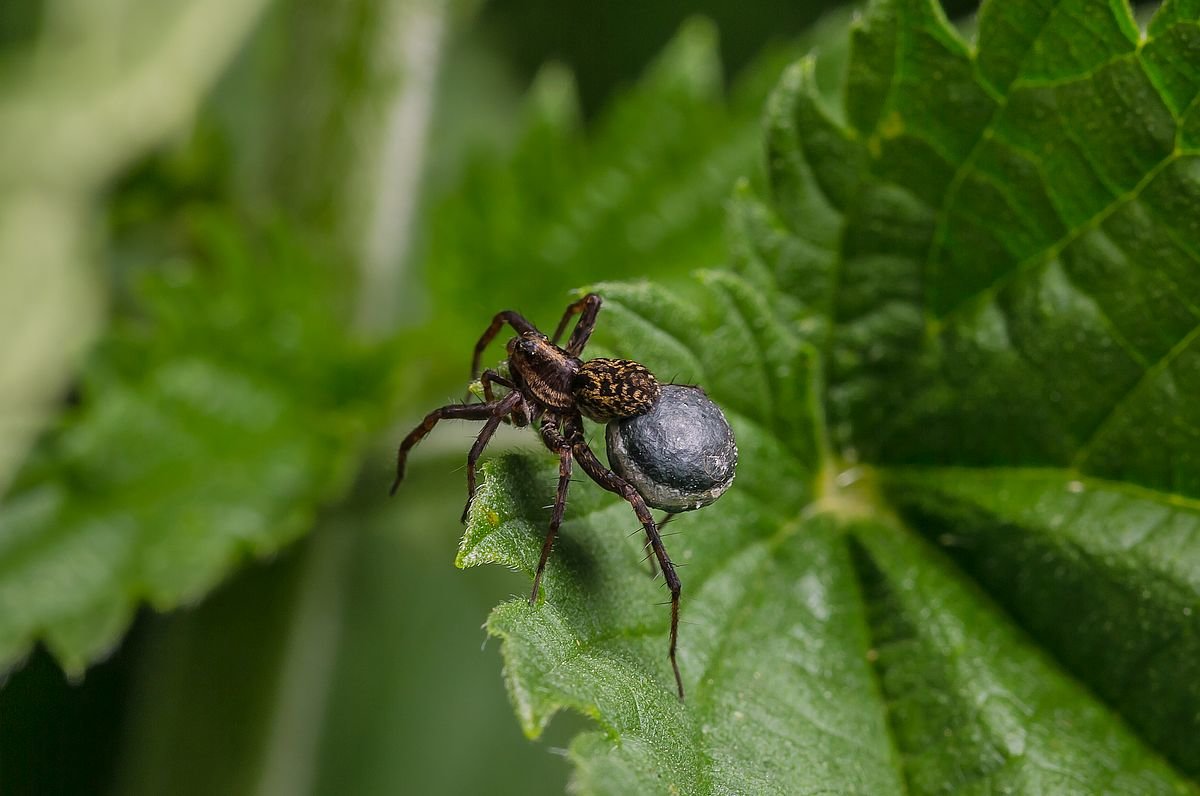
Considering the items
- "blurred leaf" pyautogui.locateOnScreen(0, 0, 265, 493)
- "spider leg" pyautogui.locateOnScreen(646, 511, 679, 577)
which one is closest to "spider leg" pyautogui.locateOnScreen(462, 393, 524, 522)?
"spider leg" pyautogui.locateOnScreen(646, 511, 679, 577)

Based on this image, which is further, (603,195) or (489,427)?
(603,195)

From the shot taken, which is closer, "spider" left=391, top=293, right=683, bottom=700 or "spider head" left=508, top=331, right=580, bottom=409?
"spider" left=391, top=293, right=683, bottom=700

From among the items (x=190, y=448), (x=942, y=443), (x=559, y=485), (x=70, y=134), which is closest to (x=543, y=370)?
(x=559, y=485)

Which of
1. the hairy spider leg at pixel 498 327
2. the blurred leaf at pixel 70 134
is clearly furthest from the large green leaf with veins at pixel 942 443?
the blurred leaf at pixel 70 134

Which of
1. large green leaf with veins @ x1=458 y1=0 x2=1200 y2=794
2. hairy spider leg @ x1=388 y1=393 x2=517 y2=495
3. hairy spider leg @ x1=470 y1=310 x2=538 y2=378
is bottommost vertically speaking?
large green leaf with veins @ x1=458 y1=0 x2=1200 y2=794

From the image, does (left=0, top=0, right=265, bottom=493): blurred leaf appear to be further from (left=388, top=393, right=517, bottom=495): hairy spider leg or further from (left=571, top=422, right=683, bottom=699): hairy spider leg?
(left=571, top=422, right=683, bottom=699): hairy spider leg

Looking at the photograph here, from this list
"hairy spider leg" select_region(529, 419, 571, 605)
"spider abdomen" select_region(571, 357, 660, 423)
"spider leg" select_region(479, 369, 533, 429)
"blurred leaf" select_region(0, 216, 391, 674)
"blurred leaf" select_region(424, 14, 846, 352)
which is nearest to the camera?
"hairy spider leg" select_region(529, 419, 571, 605)

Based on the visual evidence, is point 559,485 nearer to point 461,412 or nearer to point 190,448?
point 461,412

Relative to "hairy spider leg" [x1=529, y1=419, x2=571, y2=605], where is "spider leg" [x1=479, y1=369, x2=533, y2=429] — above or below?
above
